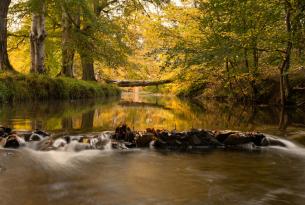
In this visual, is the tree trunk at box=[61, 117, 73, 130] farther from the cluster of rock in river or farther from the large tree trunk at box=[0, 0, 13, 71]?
the large tree trunk at box=[0, 0, 13, 71]

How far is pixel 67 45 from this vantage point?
55.4 feet

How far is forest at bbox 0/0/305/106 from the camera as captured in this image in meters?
12.6

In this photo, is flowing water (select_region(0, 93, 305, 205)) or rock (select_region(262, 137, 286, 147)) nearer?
flowing water (select_region(0, 93, 305, 205))

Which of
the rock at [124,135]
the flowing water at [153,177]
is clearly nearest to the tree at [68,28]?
the rock at [124,135]

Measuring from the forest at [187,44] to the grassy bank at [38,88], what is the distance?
40 mm

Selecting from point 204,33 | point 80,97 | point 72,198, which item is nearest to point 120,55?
point 80,97

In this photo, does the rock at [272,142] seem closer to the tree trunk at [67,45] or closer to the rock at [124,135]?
the rock at [124,135]

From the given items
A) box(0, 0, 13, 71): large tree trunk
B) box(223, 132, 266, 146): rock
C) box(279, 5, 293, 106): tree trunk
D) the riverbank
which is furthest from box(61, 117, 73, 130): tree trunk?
the riverbank

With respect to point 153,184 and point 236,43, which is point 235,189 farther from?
point 236,43

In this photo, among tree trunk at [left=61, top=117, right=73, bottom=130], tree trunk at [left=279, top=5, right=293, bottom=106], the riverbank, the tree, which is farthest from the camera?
the riverbank

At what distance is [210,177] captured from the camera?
4.29 metres

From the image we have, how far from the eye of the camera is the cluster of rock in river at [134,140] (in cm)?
594

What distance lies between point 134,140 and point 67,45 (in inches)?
460

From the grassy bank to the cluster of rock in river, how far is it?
675cm
